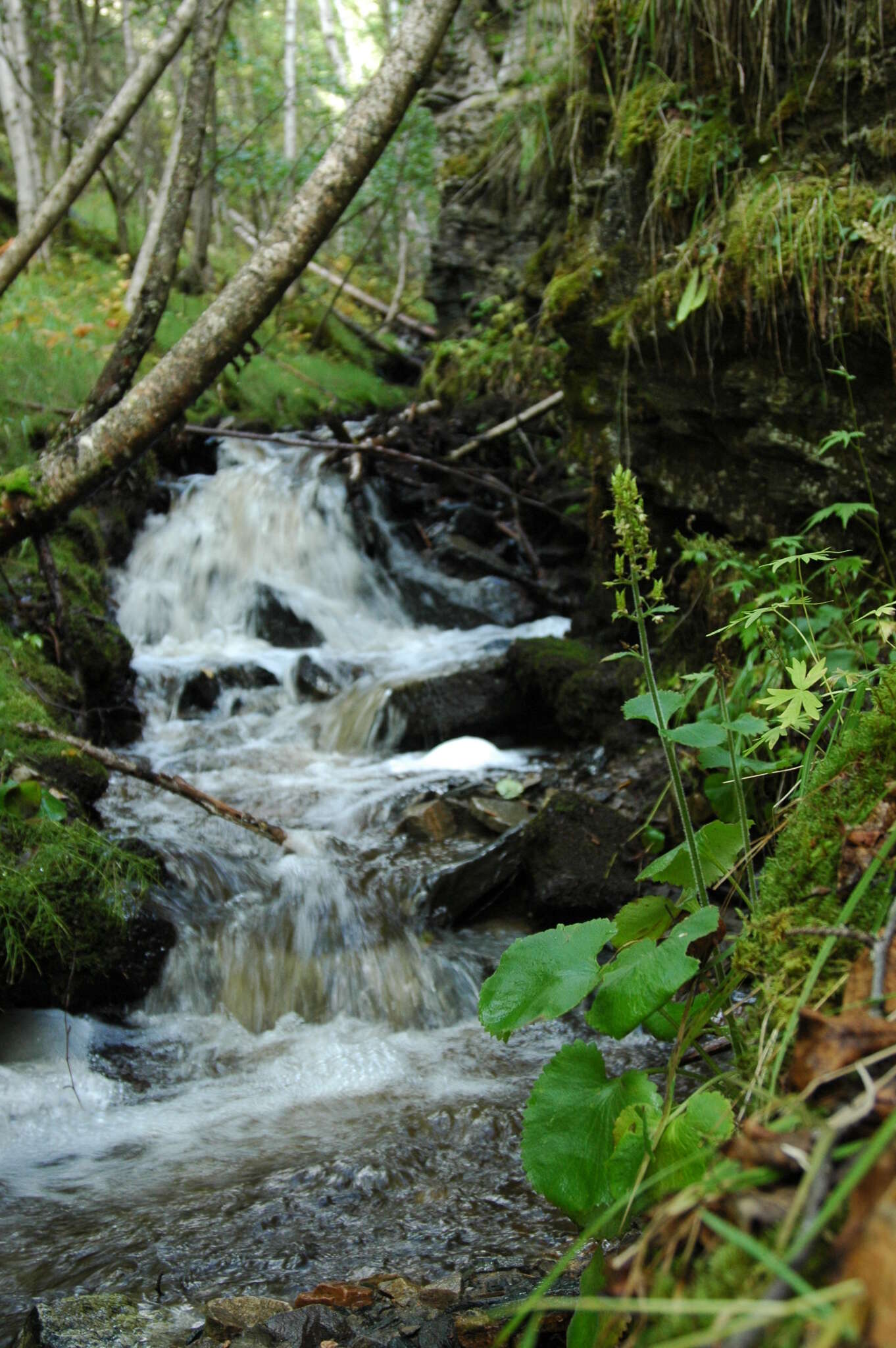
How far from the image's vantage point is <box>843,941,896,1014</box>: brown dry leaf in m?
0.88

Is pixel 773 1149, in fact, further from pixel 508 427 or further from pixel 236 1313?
→ pixel 508 427

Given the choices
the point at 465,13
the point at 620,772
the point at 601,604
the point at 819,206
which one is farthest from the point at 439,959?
the point at 465,13

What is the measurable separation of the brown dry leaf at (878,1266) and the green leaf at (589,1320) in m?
0.72

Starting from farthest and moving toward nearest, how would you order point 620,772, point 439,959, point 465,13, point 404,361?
point 404,361, point 465,13, point 620,772, point 439,959

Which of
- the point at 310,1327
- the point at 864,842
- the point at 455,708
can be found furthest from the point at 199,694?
the point at 864,842

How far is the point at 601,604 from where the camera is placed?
20.9 ft

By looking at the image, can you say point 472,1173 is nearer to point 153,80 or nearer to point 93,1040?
point 93,1040

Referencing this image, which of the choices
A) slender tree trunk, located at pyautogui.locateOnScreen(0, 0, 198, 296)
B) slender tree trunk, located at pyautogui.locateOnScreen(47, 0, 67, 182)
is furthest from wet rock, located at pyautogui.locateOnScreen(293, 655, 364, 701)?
slender tree trunk, located at pyautogui.locateOnScreen(47, 0, 67, 182)

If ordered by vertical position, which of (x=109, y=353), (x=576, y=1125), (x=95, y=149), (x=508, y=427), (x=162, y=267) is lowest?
(x=576, y=1125)

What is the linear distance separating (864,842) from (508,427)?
8.18 m

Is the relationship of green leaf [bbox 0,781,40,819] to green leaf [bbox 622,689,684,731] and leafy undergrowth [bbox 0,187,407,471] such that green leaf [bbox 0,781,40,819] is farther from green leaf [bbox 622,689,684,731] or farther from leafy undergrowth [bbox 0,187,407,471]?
leafy undergrowth [bbox 0,187,407,471]

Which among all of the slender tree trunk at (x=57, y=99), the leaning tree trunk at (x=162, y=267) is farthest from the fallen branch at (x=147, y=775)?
the slender tree trunk at (x=57, y=99)

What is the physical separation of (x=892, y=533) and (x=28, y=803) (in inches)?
149

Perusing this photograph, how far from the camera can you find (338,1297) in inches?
75.4
